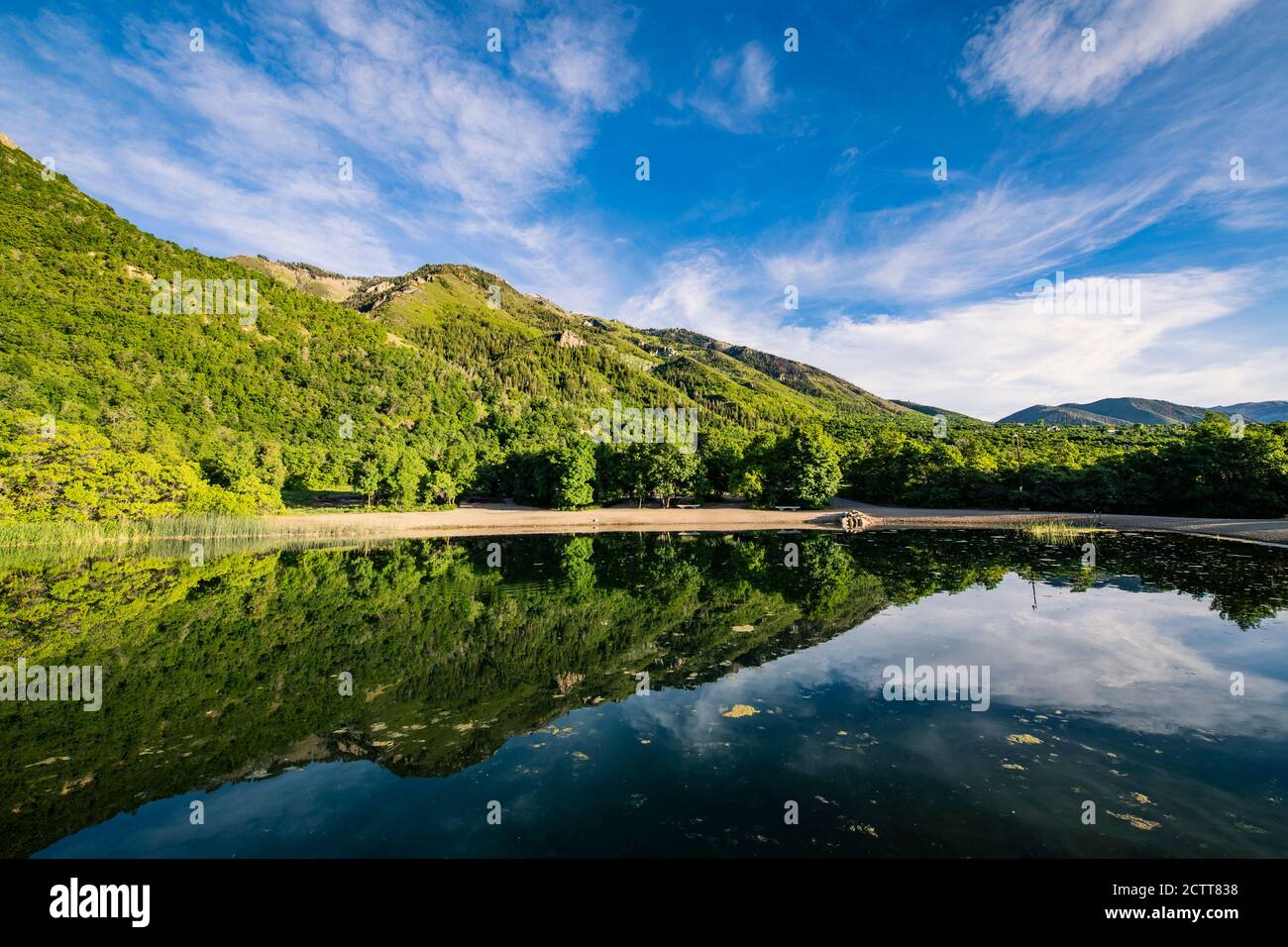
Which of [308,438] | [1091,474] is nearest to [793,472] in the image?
[1091,474]

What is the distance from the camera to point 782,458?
217 feet

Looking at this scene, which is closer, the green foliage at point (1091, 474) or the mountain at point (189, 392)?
the green foliage at point (1091, 474)

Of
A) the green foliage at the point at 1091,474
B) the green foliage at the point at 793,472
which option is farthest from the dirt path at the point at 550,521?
the green foliage at the point at 1091,474

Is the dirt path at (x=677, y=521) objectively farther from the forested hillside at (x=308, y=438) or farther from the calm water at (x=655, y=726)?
the calm water at (x=655, y=726)

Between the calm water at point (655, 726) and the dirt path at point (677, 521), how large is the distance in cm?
2830

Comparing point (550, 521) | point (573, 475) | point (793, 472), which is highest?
point (793, 472)

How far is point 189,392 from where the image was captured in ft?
285

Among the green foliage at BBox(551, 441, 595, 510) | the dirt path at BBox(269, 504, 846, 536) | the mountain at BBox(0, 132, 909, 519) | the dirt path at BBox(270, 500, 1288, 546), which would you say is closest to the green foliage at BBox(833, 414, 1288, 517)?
the dirt path at BBox(270, 500, 1288, 546)

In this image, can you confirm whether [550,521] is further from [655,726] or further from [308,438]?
[308,438]

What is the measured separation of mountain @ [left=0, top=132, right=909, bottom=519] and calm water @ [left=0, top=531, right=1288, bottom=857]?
1231 inches

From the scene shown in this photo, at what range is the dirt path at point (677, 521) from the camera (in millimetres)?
47250

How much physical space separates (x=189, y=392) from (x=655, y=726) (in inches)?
4308
